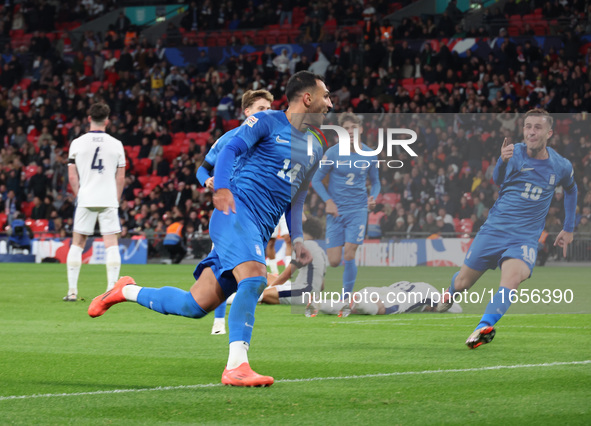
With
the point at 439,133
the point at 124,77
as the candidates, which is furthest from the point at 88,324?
the point at 124,77

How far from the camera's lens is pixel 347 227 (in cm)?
1155

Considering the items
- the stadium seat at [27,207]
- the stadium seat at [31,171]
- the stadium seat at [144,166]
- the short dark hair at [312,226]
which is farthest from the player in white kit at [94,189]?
the stadium seat at [31,171]

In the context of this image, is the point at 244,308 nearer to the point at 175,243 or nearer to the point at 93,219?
the point at 93,219

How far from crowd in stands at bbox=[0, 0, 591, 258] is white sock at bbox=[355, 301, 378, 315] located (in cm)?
1034

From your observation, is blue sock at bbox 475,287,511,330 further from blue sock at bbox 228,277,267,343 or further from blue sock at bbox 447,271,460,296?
blue sock at bbox 228,277,267,343

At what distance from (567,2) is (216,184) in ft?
85.0

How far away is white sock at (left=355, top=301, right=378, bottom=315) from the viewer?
11273 mm

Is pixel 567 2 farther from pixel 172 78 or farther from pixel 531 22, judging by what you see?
pixel 172 78

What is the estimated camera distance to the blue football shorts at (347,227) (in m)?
11.5

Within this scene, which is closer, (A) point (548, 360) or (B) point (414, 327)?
(A) point (548, 360)

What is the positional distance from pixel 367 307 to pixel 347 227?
3.20 ft

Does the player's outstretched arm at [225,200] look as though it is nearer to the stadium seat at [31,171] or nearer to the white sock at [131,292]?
the white sock at [131,292]

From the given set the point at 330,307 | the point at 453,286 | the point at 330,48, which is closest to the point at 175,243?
the point at 330,48

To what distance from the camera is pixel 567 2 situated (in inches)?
1170
